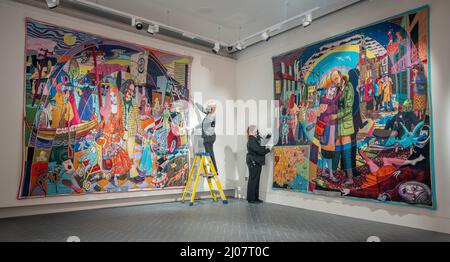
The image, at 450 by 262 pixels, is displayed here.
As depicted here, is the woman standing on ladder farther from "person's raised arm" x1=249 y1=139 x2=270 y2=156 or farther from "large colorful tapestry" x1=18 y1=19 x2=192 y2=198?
"person's raised arm" x1=249 y1=139 x2=270 y2=156

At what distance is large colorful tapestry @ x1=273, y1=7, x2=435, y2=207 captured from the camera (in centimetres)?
451

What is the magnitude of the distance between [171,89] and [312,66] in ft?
9.71

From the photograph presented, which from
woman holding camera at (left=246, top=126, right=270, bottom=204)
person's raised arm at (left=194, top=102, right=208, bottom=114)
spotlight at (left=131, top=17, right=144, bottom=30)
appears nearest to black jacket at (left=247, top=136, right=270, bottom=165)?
woman holding camera at (left=246, top=126, right=270, bottom=204)

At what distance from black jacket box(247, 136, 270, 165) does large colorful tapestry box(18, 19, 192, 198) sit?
139 centimetres

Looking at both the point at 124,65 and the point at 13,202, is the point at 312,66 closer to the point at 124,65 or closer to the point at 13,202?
the point at 124,65

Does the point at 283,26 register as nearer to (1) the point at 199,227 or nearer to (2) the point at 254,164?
(2) the point at 254,164

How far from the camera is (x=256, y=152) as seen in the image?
6637mm

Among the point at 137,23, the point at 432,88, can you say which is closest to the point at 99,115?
the point at 137,23

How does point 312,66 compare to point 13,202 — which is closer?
point 13,202

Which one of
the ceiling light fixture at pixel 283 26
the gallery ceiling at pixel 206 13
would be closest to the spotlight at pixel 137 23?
the gallery ceiling at pixel 206 13

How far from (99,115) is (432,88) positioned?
5.42 m

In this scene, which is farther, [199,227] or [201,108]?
[201,108]

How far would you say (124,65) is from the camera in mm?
6203

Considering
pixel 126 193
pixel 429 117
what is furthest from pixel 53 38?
pixel 429 117
